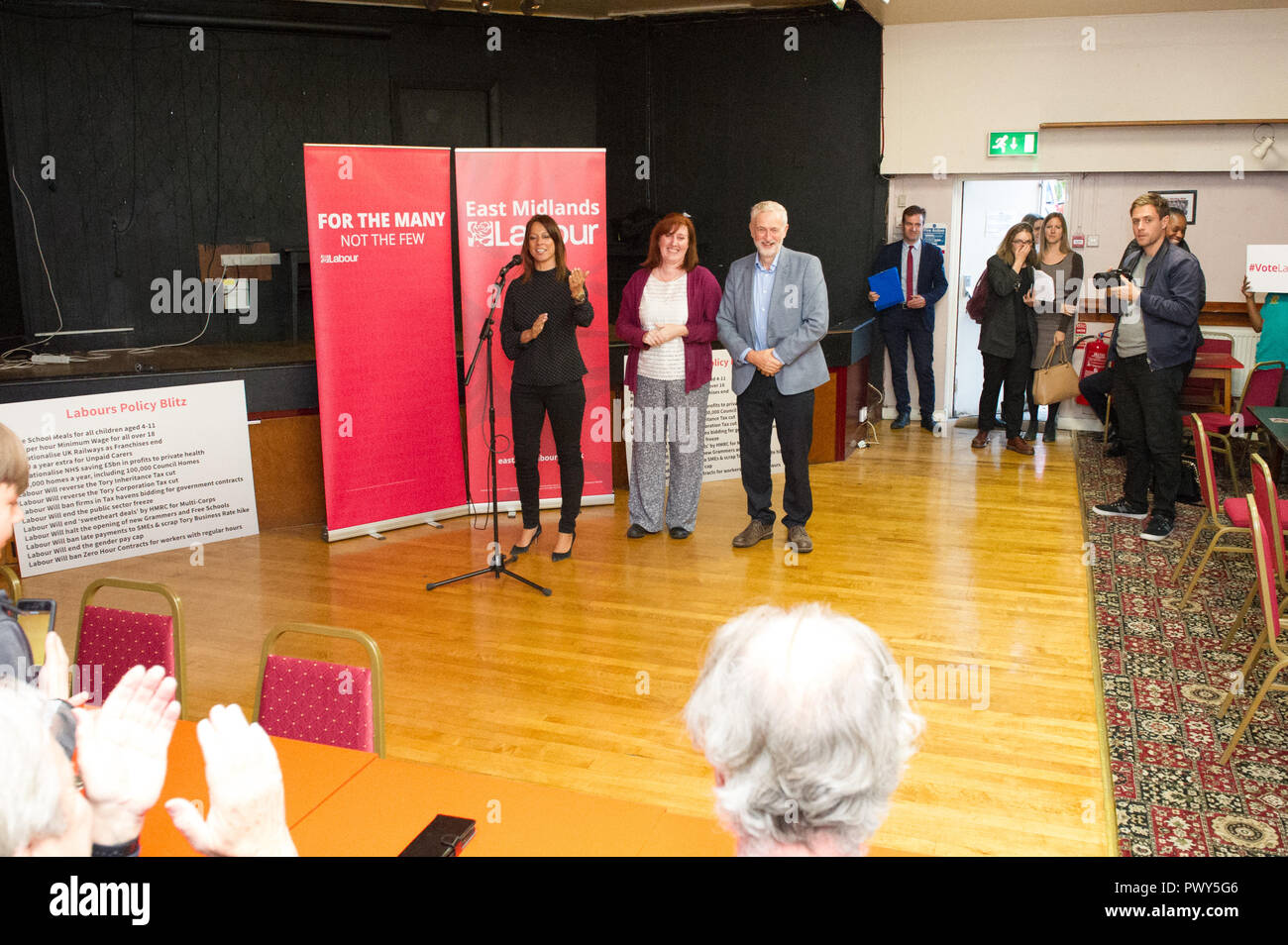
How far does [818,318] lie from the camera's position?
227 inches

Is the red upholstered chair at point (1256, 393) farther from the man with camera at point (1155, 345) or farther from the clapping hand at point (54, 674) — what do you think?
the clapping hand at point (54, 674)

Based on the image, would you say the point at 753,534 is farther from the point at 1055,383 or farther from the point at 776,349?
the point at 1055,383

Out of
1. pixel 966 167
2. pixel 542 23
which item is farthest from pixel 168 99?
pixel 966 167

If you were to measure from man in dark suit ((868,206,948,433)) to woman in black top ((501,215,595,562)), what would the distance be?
4632 millimetres

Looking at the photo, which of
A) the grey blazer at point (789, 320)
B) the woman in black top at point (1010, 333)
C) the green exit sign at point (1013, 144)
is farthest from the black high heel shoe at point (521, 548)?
the green exit sign at point (1013, 144)

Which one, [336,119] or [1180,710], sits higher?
[336,119]

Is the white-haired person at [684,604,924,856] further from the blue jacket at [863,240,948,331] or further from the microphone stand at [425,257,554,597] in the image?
the blue jacket at [863,240,948,331]

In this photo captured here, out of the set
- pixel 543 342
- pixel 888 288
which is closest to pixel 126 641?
pixel 543 342

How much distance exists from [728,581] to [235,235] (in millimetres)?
5719

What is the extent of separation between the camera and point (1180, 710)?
415cm

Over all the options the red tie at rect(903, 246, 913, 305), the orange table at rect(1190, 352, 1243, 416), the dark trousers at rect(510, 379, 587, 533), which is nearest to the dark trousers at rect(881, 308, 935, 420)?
the red tie at rect(903, 246, 913, 305)

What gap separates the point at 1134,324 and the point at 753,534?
2.46m

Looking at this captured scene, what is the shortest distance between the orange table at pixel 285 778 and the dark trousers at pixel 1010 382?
7362 millimetres

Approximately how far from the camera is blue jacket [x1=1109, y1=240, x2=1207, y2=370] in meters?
5.87
